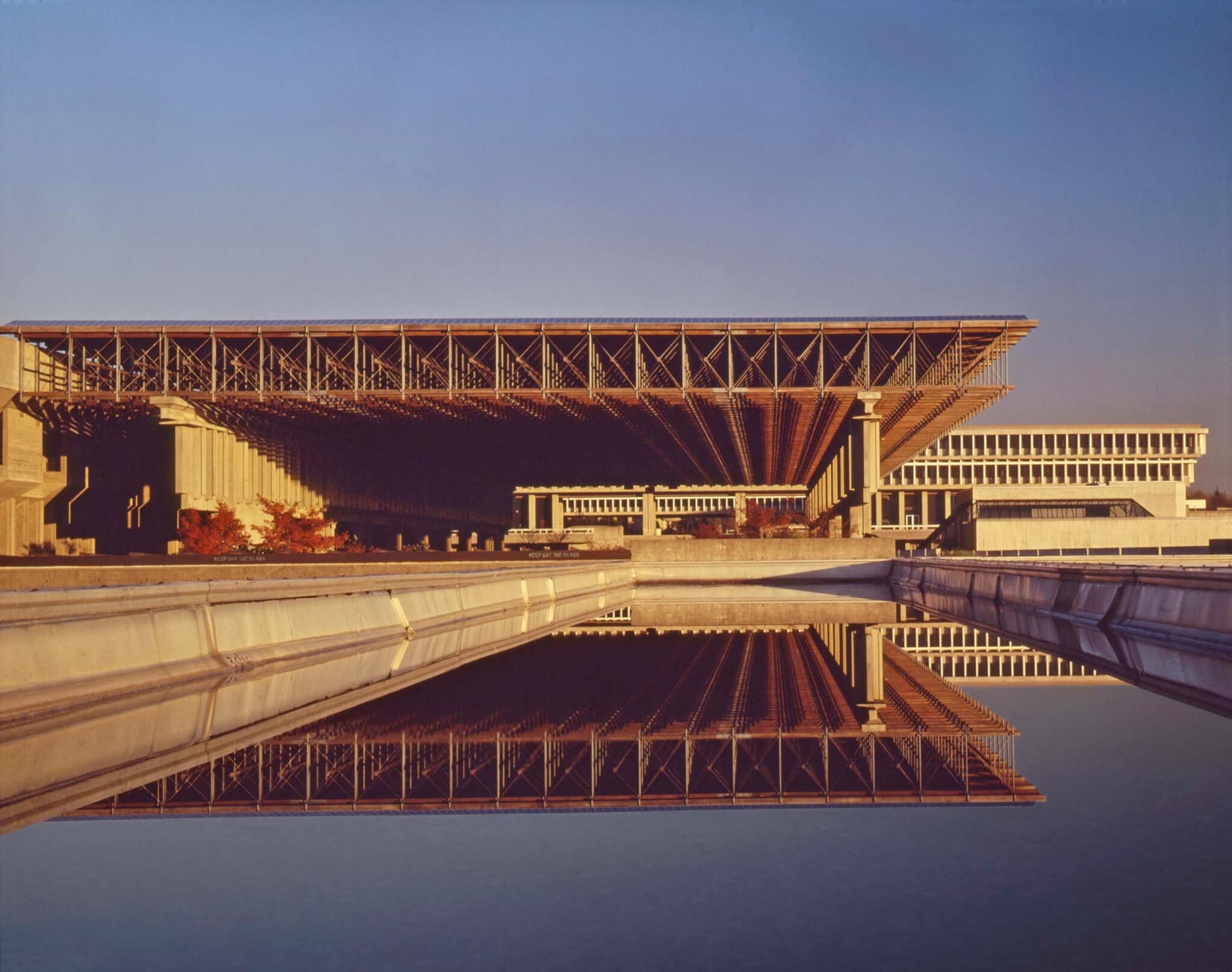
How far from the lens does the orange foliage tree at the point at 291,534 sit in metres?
79.9

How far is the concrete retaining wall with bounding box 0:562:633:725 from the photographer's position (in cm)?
1072

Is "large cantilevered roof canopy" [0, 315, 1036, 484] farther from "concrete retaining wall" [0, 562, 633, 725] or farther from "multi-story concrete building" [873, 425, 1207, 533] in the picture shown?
"multi-story concrete building" [873, 425, 1207, 533]

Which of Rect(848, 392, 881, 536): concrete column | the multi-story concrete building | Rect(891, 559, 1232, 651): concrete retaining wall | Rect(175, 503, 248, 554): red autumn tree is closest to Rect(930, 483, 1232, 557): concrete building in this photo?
Rect(848, 392, 881, 536): concrete column

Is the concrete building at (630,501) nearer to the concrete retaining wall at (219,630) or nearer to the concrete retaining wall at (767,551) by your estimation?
the concrete retaining wall at (767,551)

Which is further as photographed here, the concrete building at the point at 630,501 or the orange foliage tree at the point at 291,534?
the concrete building at the point at 630,501

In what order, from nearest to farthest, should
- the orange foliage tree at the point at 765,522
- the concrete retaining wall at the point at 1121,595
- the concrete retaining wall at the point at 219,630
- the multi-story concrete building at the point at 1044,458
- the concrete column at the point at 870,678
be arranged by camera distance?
the concrete retaining wall at the point at 219,630 → the concrete column at the point at 870,678 → the concrete retaining wall at the point at 1121,595 → the orange foliage tree at the point at 765,522 → the multi-story concrete building at the point at 1044,458

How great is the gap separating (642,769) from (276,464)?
285 feet

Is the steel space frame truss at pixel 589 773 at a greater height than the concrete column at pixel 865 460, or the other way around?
the concrete column at pixel 865 460

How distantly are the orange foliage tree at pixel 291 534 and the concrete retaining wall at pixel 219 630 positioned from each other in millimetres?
53823

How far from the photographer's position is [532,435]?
10150cm

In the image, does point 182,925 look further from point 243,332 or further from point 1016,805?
point 243,332

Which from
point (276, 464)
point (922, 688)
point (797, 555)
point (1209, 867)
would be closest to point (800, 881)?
point (1209, 867)

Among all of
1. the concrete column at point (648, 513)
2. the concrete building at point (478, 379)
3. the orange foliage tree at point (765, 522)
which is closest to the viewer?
the concrete building at point (478, 379)

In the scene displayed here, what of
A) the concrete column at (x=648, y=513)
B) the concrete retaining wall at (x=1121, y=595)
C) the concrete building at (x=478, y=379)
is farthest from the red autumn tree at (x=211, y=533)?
the concrete column at (x=648, y=513)
